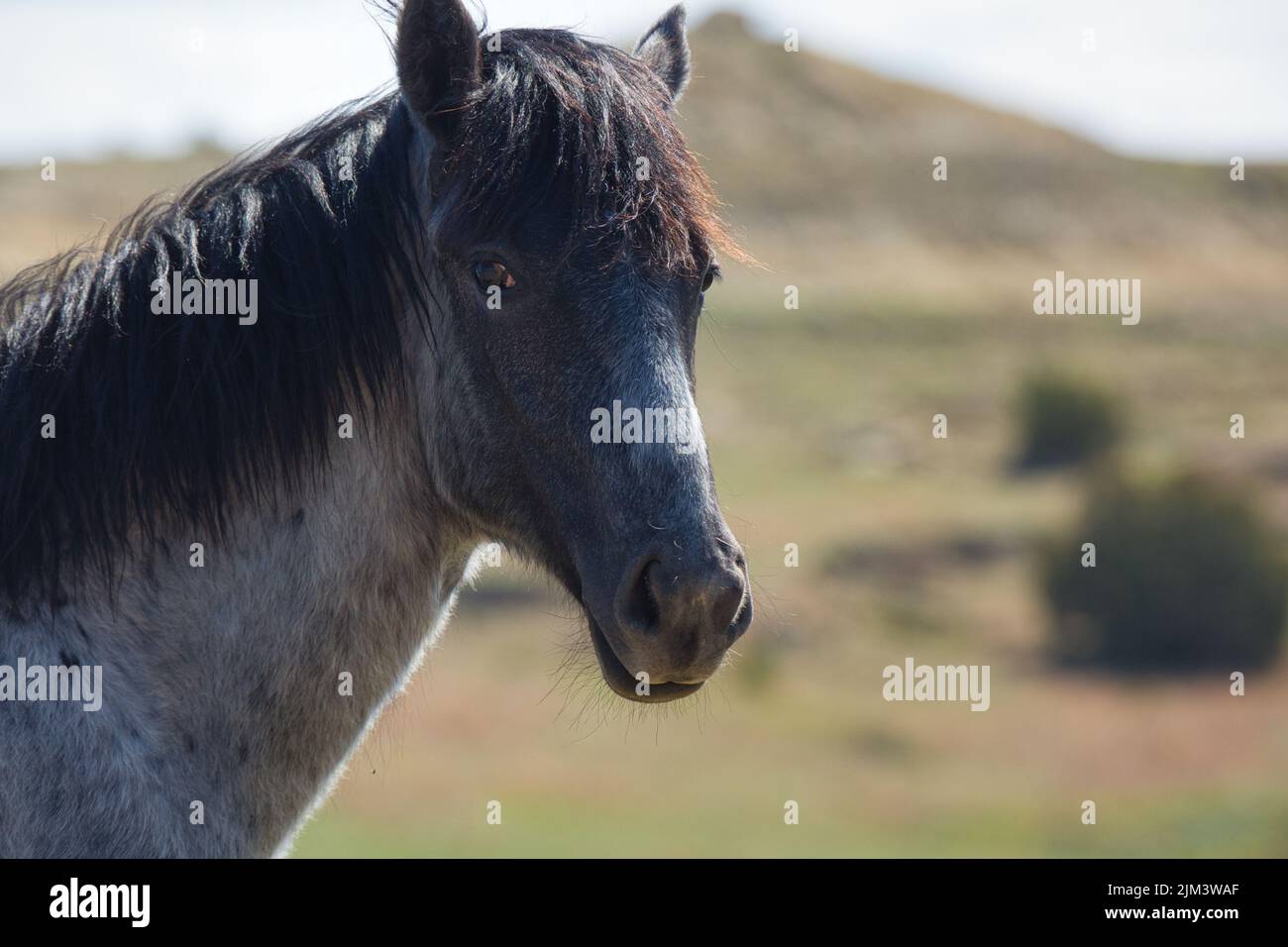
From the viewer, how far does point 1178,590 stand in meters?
48.9

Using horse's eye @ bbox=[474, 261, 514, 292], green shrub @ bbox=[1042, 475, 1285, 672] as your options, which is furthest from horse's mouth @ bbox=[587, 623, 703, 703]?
green shrub @ bbox=[1042, 475, 1285, 672]

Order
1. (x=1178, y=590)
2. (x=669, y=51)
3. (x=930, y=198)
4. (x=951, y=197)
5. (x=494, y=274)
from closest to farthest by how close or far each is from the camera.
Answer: (x=494, y=274), (x=669, y=51), (x=1178, y=590), (x=930, y=198), (x=951, y=197)

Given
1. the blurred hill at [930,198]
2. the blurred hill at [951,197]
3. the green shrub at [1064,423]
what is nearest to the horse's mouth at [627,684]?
the green shrub at [1064,423]

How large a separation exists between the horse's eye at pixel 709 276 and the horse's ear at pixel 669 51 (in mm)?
813

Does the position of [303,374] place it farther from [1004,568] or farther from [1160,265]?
[1160,265]

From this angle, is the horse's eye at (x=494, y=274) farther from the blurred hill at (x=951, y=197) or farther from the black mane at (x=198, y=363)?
the blurred hill at (x=951, y=197)

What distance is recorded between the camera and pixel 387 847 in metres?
29.5

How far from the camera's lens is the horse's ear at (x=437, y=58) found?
4.20 m

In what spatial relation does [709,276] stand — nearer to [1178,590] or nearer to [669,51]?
[669,51]

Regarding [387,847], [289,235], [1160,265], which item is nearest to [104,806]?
[289,235]

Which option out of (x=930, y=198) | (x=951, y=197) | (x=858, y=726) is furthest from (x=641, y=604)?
(x=951, y=197)

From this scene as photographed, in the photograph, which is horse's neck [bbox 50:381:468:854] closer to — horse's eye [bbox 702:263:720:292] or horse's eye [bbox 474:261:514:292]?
horse's eye [bbox 474:261:514:292]

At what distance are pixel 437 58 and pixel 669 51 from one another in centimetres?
125

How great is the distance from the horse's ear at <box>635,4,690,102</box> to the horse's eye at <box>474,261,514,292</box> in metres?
1.26
